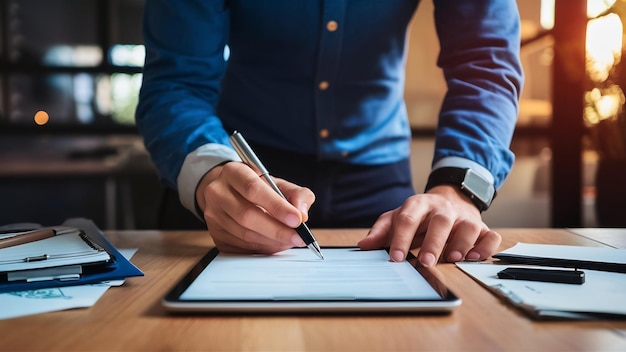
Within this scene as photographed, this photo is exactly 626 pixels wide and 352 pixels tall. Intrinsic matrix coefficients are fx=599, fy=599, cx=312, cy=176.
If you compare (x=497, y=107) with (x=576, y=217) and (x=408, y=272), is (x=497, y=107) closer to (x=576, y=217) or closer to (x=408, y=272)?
(x=408, y=272)

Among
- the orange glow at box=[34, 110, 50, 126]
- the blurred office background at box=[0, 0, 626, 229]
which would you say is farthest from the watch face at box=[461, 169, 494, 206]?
the orange glow at box=[34, 110, 50, 126]

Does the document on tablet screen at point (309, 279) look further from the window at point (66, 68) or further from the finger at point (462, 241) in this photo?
the window at point (66, 68)

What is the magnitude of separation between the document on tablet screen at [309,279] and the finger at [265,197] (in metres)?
0.04

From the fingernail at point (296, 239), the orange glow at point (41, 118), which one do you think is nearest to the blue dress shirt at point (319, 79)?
the fingernail at point (296, 239)

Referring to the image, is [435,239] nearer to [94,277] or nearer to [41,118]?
[94,277]

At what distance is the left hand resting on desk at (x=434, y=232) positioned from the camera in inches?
24.7

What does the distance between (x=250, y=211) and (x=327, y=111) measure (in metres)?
0.42

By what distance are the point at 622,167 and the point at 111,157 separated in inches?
92.9

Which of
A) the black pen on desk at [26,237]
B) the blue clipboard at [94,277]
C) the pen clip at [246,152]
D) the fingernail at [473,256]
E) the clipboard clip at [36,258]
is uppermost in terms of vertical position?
the pen clip at [246,152]

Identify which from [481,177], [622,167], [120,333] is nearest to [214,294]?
[120,333]

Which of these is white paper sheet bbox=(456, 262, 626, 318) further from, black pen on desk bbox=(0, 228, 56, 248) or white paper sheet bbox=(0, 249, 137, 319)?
black pen on desk bbox=(0, 228, 56, 248)

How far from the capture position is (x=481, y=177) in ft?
2.58

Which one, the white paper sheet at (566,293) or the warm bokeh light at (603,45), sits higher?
the warm bokeh light at (603,45)

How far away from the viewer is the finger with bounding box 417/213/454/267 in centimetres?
61
